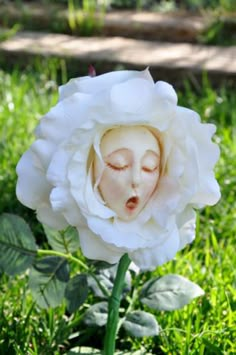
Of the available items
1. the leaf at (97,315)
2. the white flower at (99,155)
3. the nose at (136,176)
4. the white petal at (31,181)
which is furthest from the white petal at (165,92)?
the leaf at (97,315)

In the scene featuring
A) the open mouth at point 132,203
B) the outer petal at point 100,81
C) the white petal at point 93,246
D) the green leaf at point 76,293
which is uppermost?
the outer petal at point 100,81

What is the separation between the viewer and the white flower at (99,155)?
1187mm

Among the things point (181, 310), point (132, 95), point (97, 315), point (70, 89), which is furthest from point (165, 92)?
point (181, 310)

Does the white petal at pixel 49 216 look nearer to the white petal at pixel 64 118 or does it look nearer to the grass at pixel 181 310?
the white petal at pixel 64 118

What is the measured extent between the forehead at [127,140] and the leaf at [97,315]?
50 cm

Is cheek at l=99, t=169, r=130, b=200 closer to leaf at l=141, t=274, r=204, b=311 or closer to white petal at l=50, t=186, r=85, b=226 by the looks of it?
white petal at l=50, t=186, r=85, b=226

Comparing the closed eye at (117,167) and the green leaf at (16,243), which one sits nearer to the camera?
the closed eye at (117,167)

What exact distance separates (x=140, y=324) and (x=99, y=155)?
49 centimetres

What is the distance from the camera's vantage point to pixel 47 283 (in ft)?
4.97

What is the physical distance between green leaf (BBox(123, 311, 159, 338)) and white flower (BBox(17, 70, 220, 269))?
1.05 ft

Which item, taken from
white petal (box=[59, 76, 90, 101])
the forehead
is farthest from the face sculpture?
white petal (box=[59, 76, 90, 101])

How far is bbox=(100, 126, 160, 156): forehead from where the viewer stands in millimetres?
1192

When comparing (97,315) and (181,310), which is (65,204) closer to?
(97,315)

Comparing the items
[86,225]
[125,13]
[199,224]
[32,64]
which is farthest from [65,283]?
[125,13]
